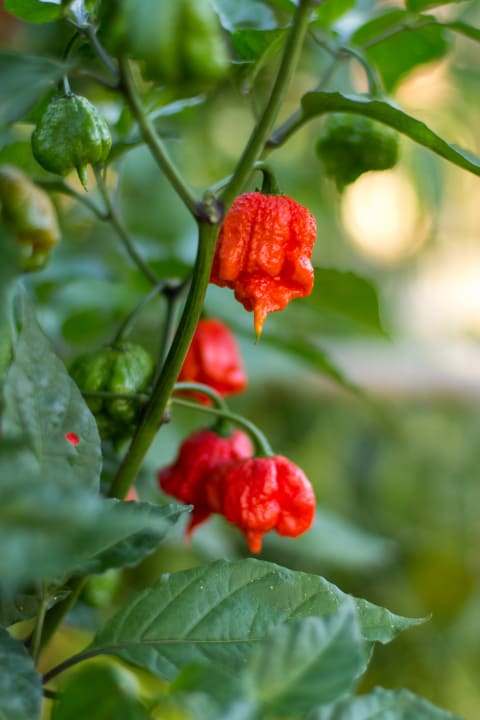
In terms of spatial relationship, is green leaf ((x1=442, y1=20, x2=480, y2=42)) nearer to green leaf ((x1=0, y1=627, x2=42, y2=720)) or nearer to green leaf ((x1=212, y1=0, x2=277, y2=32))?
green leaf ((x1=212, y1=0, x2=277, y2=32))

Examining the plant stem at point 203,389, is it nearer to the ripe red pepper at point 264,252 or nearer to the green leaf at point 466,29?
the ripe red pepper at point 264,252

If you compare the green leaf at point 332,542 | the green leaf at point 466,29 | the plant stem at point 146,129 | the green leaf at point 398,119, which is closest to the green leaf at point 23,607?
the plant stem at point 146,129

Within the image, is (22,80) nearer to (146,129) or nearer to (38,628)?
(146,129)

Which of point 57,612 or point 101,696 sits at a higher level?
point 101,696

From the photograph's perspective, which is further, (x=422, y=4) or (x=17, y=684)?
(x=422, y=4)

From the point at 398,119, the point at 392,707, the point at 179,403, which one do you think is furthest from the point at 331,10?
the point at 392,707

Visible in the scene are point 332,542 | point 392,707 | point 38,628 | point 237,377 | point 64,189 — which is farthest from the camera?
point 332,542

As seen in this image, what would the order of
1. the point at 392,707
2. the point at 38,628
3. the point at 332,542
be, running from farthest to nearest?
the point at 332,542, the point at 38,628, the point at 392,707
